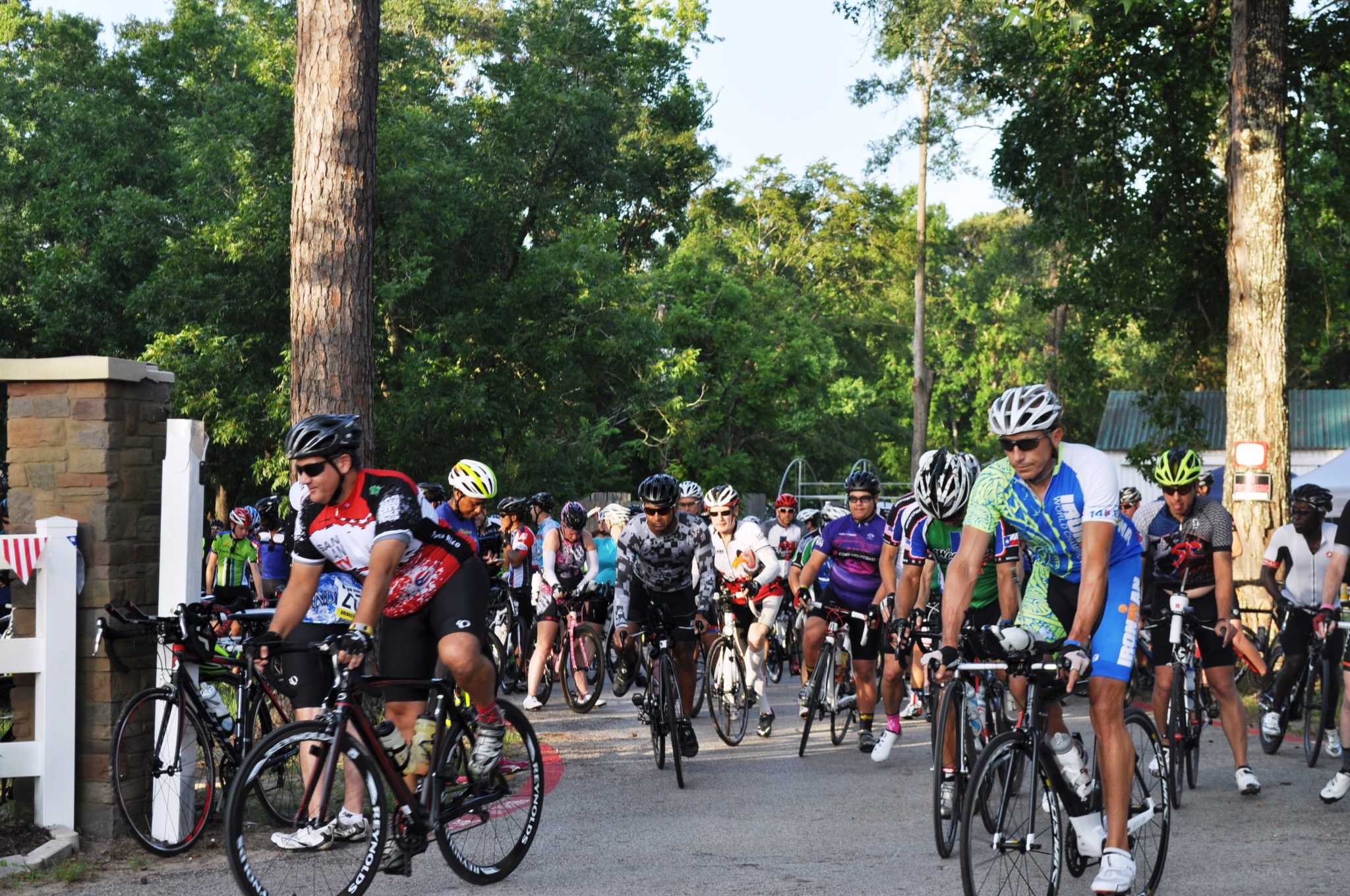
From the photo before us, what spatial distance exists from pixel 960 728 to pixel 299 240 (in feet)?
20.0

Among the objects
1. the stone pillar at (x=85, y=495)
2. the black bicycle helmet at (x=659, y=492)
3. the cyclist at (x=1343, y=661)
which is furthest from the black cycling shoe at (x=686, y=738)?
the cyclist at (x=1343, y=661)

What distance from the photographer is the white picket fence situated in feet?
23.6

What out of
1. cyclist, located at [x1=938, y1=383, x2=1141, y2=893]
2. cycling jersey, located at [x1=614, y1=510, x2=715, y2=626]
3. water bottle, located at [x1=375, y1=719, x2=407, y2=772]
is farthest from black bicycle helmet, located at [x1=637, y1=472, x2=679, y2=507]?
water bottle, located at [x1=375, y1=719, x2=407, y2=772]

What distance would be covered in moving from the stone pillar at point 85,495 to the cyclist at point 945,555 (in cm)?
417

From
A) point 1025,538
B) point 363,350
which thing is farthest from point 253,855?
point 363,350

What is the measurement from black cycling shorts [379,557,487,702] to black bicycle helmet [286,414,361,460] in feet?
2.67

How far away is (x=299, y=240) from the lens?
1088cm

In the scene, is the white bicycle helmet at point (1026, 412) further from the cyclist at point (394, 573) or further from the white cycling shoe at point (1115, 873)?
the cyclist at point (394, 573)

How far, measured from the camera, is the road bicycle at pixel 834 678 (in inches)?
437

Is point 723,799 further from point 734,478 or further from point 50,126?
point 734,478

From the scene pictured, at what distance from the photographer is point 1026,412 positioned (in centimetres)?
613

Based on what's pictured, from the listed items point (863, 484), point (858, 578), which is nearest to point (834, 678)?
point (858, 578)

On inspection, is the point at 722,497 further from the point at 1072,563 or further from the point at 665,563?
the point at 1072,563

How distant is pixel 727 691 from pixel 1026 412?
5.92 metres
